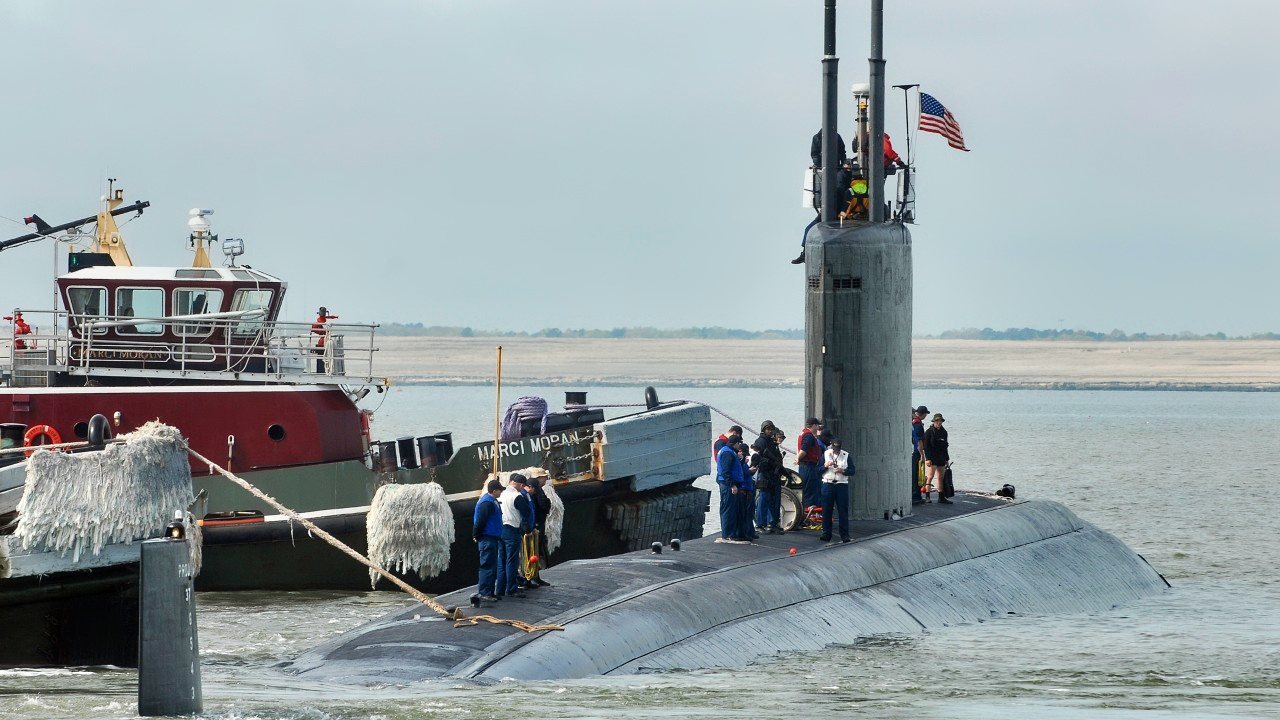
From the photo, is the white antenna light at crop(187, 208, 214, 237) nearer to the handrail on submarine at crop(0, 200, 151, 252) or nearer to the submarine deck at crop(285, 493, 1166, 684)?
the handrail on submarine at crop(0, 200, 151, 252)

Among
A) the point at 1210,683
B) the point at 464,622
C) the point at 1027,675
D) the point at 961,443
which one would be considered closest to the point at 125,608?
the point at 464,622

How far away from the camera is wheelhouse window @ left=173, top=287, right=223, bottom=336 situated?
2714 cm

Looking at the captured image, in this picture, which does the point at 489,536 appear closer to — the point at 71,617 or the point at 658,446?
the point at 71,617

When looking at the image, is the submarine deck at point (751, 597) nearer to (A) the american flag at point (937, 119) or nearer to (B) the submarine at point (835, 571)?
(B) the submarine at point (835, 571)

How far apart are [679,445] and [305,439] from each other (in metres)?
6.73

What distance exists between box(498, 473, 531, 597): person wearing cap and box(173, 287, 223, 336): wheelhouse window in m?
11.8

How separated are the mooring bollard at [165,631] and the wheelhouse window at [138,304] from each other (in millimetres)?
14817

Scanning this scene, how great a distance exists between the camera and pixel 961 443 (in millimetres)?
92000

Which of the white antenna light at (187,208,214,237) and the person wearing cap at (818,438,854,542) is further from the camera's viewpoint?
the white antenna light at (187,208,214,237)

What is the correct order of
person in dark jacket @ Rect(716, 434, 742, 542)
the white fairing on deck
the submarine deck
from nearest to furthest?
the submarine deck < person in dark jacket @ Rect(716, 434, 742, 542) < the white fairing on deck

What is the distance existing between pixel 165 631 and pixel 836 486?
940 centimetres

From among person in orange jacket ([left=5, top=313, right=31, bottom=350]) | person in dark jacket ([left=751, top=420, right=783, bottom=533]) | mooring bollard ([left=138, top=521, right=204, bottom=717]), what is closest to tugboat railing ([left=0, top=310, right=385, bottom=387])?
person in orange jacket ([left=5, top=313, right=31, bottom=350])

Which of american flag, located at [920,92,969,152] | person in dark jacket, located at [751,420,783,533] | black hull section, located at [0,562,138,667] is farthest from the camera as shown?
american flag, located at [920,92,969,152]

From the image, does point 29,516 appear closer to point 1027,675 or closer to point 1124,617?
point 1027,675
